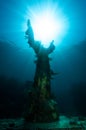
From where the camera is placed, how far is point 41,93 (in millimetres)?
19719

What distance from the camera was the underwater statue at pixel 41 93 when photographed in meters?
19.1

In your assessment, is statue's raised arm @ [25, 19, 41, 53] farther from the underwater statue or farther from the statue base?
the statue base

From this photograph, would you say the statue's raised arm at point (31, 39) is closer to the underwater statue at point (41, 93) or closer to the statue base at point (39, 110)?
the underwater statue at point (41, 93)

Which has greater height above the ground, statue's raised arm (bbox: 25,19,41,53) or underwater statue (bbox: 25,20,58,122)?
statue's raised arm (bbox: 25,19,41,53)

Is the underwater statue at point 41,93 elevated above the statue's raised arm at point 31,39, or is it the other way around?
the statue's raised arm at point 31,39

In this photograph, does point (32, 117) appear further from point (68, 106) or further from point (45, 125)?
point (68, 106)

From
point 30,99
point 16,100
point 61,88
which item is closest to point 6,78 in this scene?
point 16,100

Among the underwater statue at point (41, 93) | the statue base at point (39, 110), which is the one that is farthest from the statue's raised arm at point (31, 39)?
the statue base at point (39, 110)

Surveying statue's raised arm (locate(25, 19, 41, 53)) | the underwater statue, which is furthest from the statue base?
statue's raised arm (locate(25, 19, 41, 53))

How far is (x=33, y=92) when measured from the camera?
769 inches

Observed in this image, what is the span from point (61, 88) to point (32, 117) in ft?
49.3

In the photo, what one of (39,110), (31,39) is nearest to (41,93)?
(39,110)

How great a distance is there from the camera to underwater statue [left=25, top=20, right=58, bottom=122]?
62.6 feet

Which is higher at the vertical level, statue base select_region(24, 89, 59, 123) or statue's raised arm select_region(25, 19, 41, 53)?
statue's raised arm select_region(25, 19, 41, 53)
